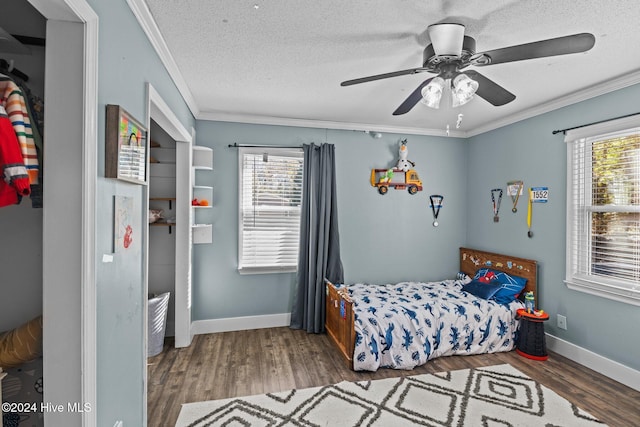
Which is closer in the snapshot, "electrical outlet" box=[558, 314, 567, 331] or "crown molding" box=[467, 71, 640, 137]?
"crown molding" box=[467, 71, 640, 137]

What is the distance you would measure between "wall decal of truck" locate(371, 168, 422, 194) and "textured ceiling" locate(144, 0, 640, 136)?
2.85ft

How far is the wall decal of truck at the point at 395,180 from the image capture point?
4.12 meters

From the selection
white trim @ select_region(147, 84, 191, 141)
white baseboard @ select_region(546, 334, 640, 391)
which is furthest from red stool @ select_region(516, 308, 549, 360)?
white trim @ select_region(147, 84, 191, 141)

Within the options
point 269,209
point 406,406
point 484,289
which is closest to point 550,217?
point 484,289

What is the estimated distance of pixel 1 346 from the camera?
1.34m

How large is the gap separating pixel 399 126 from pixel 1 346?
4.03 metres

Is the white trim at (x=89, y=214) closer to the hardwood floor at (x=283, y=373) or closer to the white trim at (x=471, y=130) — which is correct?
the hardwood floor at (x=283, y=373)

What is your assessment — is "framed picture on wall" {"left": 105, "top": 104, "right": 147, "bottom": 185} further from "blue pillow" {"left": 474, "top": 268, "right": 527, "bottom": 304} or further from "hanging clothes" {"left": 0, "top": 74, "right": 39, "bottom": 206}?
"blue pillow" {"left": 474, "top": 268, "right": 527, "bottom": 304}

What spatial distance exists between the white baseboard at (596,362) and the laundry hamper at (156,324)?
12.7 ft

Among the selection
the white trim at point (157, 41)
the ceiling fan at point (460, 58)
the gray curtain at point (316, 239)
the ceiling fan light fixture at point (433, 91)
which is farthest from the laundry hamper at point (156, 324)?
the ceiling fan light fixture at point (433, 91)

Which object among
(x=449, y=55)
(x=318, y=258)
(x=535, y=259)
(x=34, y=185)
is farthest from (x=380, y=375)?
(x=34, y=185)

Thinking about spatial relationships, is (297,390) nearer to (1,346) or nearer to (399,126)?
(1,346)

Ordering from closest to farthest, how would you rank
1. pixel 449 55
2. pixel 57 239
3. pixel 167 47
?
pixel 57 239, pixel 449 55, pixel 167 47

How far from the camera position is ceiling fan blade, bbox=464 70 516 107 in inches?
75.4
